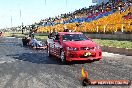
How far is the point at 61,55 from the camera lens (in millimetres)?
14188

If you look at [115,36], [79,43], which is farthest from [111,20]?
[79,43]

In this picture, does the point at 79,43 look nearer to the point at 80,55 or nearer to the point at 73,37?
the point at 80,55

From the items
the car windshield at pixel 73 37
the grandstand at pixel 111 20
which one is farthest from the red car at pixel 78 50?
the grandstand at pixel 111 20

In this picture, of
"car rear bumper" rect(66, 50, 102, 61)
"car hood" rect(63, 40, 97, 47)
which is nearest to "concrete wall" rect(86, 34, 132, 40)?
"car hood" rect(63, 40, 97, 47)

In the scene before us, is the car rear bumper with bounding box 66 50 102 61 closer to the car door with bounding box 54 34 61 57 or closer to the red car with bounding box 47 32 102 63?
the red car with bounding box 47 32 102 63

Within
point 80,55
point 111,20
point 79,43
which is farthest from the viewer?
point 111,20

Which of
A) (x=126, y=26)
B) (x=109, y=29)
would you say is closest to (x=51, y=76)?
(x=126, y=26)

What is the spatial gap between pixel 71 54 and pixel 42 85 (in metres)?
4.85

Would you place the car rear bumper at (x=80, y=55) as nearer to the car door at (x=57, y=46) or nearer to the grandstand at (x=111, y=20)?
the car door at (x=57, y=46)

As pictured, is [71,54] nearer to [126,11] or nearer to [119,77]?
[119,77]

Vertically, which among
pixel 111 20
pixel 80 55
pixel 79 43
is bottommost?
pixel 80 55

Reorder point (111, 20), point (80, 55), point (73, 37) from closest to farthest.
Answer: point (80, 55) → point (73, 37) → point (111, 20)

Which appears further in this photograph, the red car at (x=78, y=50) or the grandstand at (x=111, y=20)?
the grandstand at (x=111, y=20)

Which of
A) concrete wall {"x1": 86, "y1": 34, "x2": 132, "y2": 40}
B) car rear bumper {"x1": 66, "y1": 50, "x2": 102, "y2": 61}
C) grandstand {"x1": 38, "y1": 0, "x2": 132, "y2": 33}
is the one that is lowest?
car rear bumper {"x1": 66, "y1": 50, "x2": 102, "y2": 61}
